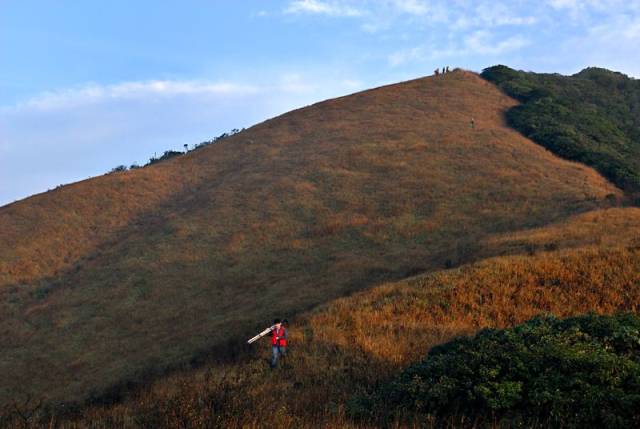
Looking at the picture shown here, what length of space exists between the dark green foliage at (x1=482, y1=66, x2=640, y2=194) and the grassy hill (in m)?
2.25

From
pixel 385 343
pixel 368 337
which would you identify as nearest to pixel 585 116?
pixel 368 337

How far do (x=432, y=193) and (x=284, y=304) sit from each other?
19.9 metres

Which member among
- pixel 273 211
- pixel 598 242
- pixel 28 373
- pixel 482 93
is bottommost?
pixel 28 373

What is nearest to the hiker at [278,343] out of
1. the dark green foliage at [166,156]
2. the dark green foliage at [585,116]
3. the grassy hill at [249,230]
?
the grassy hill at [249,230]

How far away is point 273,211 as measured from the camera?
41.7m

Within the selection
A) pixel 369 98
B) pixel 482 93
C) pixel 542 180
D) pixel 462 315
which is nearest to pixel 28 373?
pixel 462 315

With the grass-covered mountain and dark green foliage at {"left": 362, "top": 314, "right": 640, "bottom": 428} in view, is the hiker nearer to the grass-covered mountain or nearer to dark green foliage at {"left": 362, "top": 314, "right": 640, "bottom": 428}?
the grass-covered mountain

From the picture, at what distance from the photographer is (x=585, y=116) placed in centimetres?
5991

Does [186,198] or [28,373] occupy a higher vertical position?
[186,198]

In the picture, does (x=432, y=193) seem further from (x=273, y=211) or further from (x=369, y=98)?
(x=369, y=98)

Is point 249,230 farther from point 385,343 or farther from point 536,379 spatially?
point 536,379

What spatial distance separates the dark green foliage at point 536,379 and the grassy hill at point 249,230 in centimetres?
889

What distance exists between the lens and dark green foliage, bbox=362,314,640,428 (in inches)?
275

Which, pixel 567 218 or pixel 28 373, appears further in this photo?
pixel 567 218
